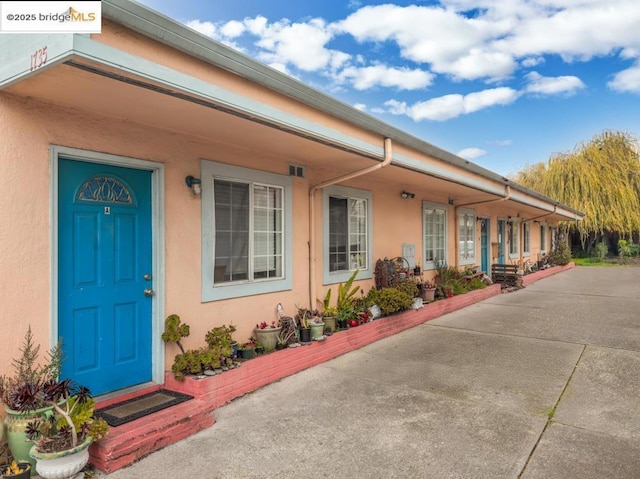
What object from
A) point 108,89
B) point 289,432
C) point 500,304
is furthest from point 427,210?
point 108,89

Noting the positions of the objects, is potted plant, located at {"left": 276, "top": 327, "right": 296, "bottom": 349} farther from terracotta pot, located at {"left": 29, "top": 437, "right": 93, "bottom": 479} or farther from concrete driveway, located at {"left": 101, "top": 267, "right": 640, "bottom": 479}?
terracotta pot, located at {"left": 29, "top": 437, "right": 93, "bottom": 479}

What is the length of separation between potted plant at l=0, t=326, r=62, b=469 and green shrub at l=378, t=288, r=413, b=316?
4.92 metres

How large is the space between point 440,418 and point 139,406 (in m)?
2.73

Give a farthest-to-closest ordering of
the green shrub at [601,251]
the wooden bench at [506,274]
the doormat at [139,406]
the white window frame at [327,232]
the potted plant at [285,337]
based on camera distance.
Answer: the green shrub at [601,251] → the wooden bench at [506,274] → the white window frame at [327,232] → the potted plant at [285,337] → the doormat at [139,406]

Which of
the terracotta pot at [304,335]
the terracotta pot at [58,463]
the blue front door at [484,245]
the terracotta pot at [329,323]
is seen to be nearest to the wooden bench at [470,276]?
the blue front door at [484,245]

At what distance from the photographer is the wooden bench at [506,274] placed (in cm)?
1359

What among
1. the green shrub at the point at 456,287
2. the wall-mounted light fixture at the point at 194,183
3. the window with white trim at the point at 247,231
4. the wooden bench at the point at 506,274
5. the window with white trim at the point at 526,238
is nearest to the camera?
the wall-mounted light fixture at the point at 194,183

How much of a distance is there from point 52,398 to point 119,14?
2.58m

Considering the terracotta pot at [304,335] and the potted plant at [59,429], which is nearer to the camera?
the potted plant at [59,429]

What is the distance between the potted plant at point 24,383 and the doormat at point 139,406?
22.9 inches

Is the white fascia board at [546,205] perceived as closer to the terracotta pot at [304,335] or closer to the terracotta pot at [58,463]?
the terracotta pot at [304,335]

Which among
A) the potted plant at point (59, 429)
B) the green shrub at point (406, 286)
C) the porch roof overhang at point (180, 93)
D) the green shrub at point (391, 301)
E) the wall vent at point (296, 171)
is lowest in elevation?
the potted plant at point (59, 429)

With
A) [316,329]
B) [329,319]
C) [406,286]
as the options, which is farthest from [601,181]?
[316,329]

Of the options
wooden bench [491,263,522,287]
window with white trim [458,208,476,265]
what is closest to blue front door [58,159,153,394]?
window with white trim [458,208,476,265]
